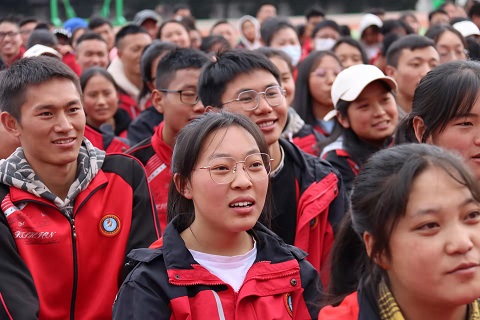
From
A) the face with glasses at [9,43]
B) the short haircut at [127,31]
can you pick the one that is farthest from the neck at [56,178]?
the face with glasses at [9,43]

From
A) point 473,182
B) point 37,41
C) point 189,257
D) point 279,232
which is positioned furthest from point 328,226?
point 37,41

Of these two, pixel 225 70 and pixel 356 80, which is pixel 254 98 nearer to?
pixel 225 70

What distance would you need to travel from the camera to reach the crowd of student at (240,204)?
2129mm

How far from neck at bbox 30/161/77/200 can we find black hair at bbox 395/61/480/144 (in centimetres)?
137

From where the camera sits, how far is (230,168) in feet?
9.13

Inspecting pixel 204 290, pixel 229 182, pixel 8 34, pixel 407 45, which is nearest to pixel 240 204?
pixel 229 182

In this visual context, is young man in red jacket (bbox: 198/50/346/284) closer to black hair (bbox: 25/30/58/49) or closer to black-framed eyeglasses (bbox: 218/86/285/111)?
black-framed eyeglasses (bbox: 218/86/285/111)

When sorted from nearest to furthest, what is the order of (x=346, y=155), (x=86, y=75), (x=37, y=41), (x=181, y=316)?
1. (x=181, y=316)
2. (x=346, y=155)
3. (x=86, y=75)
4. (x=37, y=41)

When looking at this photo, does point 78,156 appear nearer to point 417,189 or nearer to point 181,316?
point 181,316

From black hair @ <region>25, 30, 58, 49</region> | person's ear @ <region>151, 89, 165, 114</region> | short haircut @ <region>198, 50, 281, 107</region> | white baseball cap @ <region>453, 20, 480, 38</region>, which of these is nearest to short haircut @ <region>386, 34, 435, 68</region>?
person's ear @ <region>151, 89, 165, 114</region>

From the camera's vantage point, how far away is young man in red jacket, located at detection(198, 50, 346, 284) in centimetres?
358

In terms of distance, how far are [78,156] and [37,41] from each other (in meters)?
4.54

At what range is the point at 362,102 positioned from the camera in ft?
14.2

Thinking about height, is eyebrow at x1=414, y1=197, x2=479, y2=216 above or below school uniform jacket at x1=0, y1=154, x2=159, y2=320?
above
